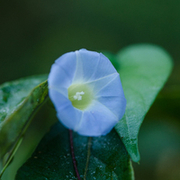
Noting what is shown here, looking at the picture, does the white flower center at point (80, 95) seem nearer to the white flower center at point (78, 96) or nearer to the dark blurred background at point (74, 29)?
the white flower center at point (78, 96)

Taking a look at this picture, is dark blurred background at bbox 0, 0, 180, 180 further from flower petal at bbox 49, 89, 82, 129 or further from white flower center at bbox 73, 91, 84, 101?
flower petal at bbox 49, 89, 82, 129

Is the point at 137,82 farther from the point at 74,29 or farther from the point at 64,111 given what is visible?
the point at 74,29

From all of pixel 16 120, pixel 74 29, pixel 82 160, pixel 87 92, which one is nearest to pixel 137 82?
pixel 87 92

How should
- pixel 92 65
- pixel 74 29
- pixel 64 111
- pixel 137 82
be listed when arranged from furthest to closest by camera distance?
1. pixel 74 29
2. pixel 137 82
3. pixel 92 65
4. pixel 64 111

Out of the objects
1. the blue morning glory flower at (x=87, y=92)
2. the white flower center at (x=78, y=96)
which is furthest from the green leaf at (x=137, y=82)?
the white flower center at (x=78, y=96)

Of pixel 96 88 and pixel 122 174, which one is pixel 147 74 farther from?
pixel 122 174

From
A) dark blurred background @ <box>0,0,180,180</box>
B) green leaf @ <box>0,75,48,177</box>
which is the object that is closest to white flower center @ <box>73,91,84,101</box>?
green leaf @ <box>0,75,48,177</box>
